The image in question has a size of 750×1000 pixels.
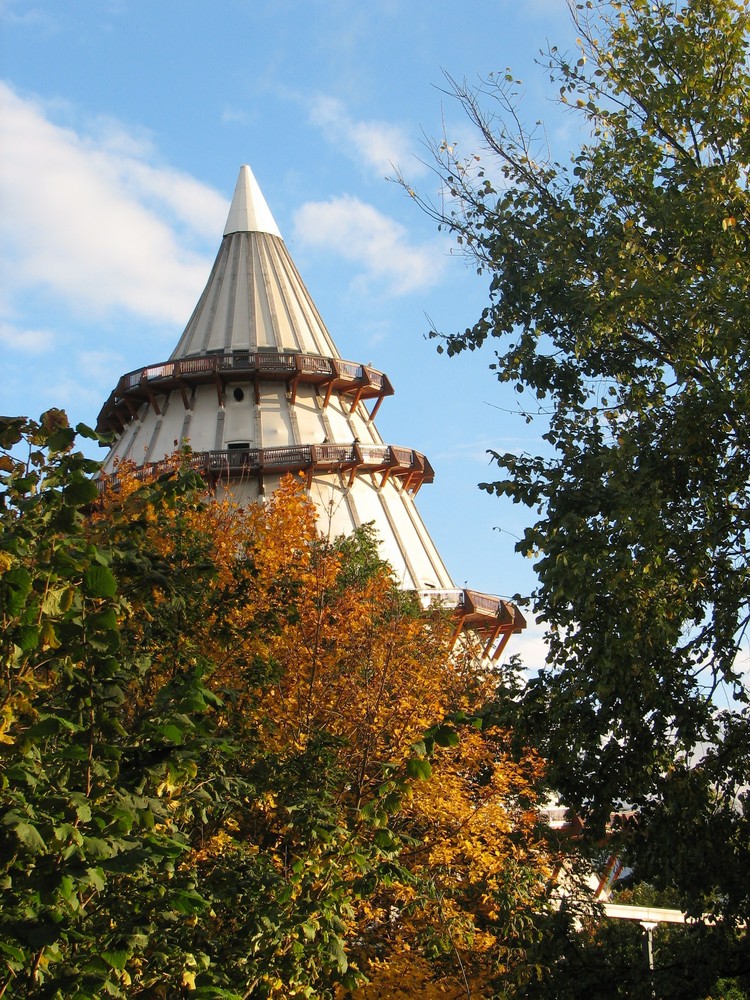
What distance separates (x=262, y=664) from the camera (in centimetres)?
1240

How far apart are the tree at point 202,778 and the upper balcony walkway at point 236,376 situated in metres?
29.5

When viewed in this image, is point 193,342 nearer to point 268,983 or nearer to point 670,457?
point 670,457

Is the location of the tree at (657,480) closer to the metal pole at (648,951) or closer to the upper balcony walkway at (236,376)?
the metal pole at (648,951)

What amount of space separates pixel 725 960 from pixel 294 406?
36367 millimetres

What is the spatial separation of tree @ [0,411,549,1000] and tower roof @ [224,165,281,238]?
4134 centimetres

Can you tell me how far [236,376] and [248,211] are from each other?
13.8 m

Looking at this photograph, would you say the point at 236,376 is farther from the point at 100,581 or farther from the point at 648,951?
the point at 100,581

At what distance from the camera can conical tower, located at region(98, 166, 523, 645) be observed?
143 ft

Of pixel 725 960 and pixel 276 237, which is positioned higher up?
pixel 276 237

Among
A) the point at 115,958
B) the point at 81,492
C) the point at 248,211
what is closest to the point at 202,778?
the point at 115,958

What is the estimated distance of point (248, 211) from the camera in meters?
57.3

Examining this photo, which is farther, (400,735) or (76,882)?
(400,735)

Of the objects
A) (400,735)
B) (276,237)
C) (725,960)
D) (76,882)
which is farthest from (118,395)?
(76,882)

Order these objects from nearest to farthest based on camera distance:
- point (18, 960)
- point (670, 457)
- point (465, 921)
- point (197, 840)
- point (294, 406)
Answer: point (18, 960), point (197, 840), point (670, 457), point (465, 921), point (294, 406)
